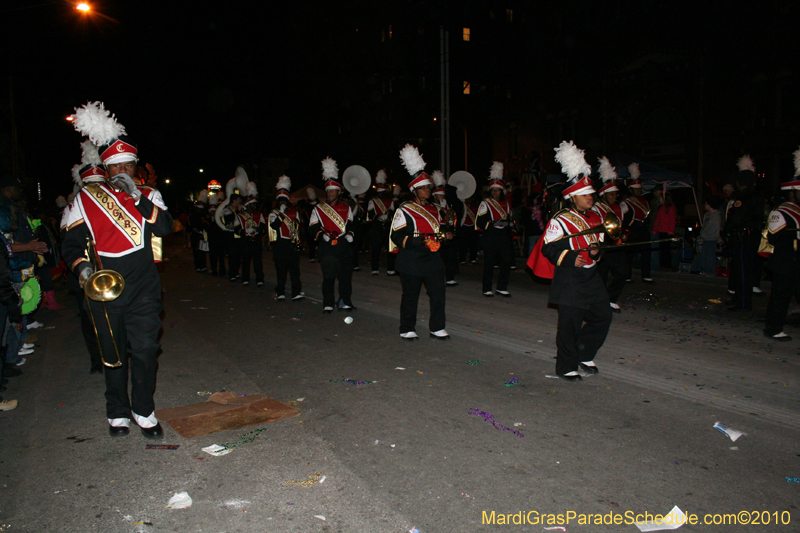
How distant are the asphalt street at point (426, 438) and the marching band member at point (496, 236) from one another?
309cm

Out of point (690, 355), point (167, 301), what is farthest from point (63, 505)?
point (167, 301)

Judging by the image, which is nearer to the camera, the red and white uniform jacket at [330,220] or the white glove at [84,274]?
the white glove at [84,274]

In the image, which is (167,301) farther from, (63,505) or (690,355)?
(690,355)

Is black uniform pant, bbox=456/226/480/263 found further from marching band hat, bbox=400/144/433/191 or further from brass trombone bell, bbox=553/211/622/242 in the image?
brass trombone bell, bbox=553/211/622/242

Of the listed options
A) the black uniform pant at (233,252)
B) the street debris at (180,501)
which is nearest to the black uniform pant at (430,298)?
the street debris at (180,501)

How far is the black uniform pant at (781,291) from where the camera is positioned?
6.97 meters

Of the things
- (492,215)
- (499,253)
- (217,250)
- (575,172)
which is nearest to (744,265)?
(499,253)

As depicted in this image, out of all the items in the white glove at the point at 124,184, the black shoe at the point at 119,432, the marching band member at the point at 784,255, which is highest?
the white glove at the point at 124,184

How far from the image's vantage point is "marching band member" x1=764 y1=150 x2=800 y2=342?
6.88 meters

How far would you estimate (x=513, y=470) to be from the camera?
3.79 metres

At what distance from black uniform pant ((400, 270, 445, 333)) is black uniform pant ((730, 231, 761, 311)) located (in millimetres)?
4870

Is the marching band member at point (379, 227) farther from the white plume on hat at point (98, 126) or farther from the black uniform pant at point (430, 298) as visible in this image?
the white plume on hat at point (98, 126)

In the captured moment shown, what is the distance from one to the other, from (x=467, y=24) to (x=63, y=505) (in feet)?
135

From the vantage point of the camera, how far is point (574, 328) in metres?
5.71
